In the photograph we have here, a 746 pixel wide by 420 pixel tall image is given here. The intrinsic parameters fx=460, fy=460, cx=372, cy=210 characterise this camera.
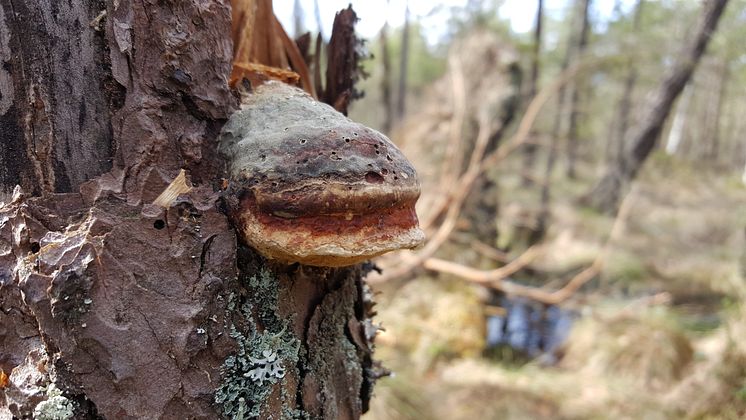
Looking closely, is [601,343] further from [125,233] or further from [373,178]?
[125,233]

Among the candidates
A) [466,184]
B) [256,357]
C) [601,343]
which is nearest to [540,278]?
[601,343]

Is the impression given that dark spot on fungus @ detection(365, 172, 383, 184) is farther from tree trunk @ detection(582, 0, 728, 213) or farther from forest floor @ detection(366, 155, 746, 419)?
tree trunk @ detection(582, 0, 728, 213)

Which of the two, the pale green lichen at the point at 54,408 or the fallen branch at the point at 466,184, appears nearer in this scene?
the pale green lichen at the point at 54,408

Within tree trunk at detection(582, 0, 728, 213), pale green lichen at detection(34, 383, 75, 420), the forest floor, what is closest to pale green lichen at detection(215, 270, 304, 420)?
pale green lichen at detection(34, 383, 75, 420)

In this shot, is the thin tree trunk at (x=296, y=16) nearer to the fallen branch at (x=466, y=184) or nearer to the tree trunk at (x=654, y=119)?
the fallen branch at (x=466, y=184)

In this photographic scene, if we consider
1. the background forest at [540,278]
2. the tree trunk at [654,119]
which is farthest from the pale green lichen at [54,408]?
the tree trunk at [654,119]

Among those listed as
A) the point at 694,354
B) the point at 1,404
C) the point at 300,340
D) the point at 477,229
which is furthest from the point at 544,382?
the point at 1,404
